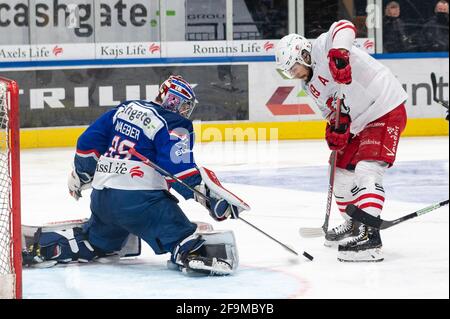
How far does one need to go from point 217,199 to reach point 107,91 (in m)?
5.24

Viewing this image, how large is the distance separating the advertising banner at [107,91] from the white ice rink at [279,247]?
39.5 inches

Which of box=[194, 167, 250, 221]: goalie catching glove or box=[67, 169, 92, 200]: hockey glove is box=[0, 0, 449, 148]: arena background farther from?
box=[194, 167, 250, 221]: goalie catching glove

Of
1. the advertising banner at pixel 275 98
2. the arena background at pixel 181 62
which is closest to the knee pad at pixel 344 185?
the arena background at pixel 181 62

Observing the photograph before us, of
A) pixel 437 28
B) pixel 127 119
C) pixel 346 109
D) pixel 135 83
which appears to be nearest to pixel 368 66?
pixel 346 109

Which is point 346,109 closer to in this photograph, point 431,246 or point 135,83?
point 431,246

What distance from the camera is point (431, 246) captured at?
14.8 feet

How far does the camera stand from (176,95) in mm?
4074

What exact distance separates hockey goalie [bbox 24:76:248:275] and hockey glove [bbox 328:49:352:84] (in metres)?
0.55

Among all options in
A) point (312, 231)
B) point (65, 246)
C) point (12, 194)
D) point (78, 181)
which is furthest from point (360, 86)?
point (12, 194)

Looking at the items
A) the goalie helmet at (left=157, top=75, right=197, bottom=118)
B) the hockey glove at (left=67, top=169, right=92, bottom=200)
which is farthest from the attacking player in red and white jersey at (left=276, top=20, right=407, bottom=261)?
the hockey glove at (left=67, top=169, right=92, bottom=200)

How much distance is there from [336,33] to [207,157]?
3.78 m

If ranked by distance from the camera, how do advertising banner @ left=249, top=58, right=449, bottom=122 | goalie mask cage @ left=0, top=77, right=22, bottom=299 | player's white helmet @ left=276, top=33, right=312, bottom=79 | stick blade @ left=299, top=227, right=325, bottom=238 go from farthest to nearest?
1. advertising banner @ left=249, top=58, right=449, bottom=122
2. stick blade @ left=299, top=227, right=325, bottom=238
3. player's white helmet @ left=276, top=33, right=312, bottom=79
4. goalie mask cage @ left=0, top=77, right=22, bottom=299

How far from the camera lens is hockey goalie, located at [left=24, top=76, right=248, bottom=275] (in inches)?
155
